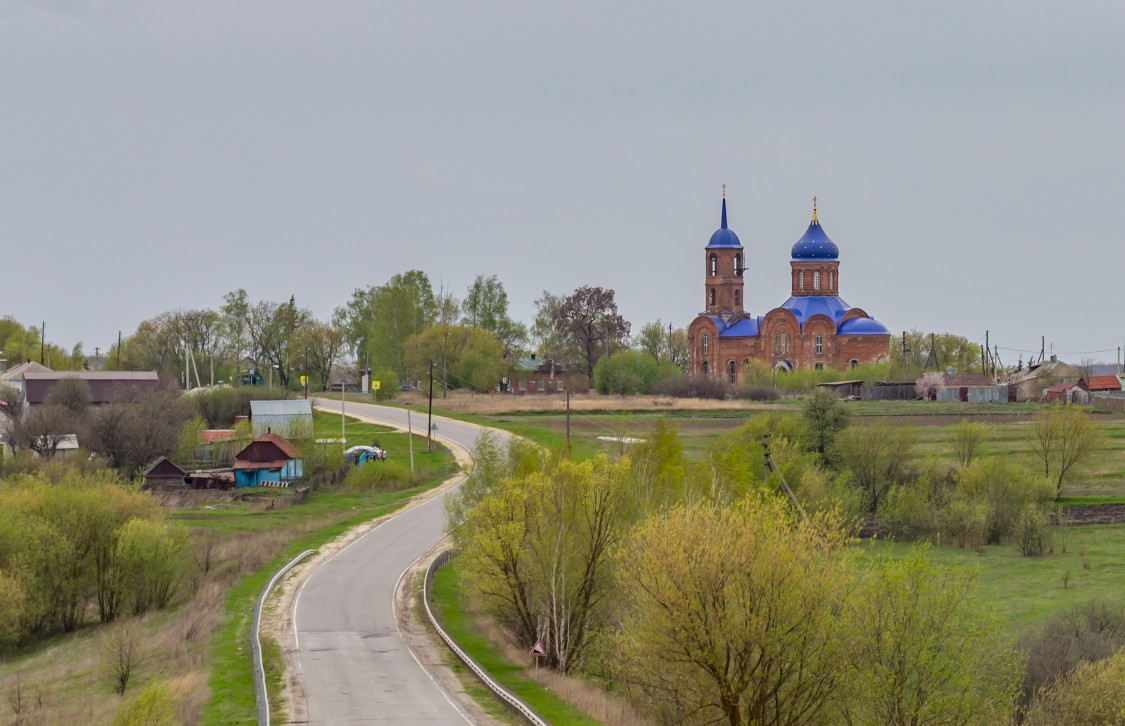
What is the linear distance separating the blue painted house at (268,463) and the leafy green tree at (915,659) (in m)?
45.1

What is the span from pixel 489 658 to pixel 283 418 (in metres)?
48.6

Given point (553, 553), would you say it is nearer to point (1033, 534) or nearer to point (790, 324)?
point (1033, 534)

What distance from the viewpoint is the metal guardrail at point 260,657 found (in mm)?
27231

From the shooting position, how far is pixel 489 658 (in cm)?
3541

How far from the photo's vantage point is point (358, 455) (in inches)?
3024

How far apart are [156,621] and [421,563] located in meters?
8.59

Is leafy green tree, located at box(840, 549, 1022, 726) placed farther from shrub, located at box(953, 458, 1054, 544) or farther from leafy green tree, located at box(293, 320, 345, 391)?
leafy green tree, located at box(293, 320, 345, 391)

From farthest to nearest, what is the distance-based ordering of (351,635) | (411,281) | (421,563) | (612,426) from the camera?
(411,281) → (612,426) → (421,563) → (351,635)

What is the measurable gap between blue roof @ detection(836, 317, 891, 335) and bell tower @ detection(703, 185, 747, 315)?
12.5 m

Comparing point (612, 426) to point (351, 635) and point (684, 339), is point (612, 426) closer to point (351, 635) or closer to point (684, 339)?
point (351, 635)

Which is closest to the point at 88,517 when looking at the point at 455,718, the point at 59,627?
the point at 59,627

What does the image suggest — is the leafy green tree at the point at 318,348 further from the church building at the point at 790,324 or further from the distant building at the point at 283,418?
the distant building at the point at 283,418

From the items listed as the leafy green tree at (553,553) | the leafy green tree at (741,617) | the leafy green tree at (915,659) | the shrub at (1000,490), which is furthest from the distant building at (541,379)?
the leafy green tree at (915,659)

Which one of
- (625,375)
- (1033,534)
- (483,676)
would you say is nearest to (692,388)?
(625,375)
